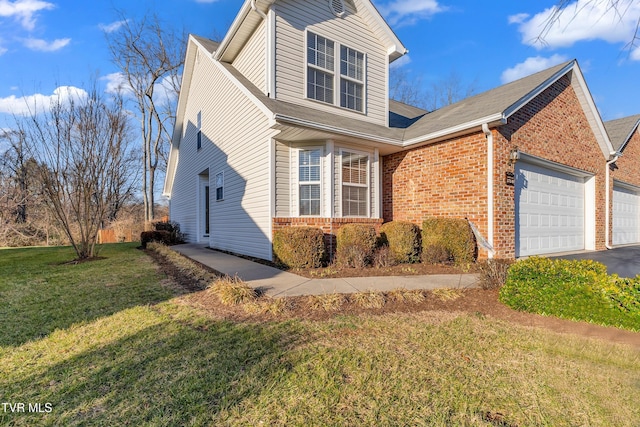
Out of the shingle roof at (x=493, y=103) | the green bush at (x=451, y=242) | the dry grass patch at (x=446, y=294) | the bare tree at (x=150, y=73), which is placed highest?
the bare tree at (x=150, y=73)

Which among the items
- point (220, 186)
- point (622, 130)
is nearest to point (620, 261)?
point (622, 130)

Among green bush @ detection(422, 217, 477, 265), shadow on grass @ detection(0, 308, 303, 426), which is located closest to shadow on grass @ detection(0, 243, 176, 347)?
shadow on grass @ detection(0, 308, 303, 426)

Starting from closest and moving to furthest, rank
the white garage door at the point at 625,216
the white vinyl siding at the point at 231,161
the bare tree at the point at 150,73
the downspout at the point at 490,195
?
the downspout at the point at 490,195 → the white vinyl siding at the point at 231,161 → the white garage door at the point at 625,216 → the bare tree at the point at 150,73

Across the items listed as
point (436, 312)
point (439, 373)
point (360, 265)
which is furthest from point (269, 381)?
point (360, 265)

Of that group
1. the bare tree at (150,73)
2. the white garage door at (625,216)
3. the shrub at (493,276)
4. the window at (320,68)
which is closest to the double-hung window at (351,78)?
the window at (320,68)

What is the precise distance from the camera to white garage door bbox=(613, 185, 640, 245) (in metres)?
11.8

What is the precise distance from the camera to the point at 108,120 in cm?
885

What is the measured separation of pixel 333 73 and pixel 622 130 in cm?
1240

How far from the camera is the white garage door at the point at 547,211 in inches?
315

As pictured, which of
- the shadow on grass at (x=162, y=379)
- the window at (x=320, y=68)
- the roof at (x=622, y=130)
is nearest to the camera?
the shadow on grass at (x=162, y=379)

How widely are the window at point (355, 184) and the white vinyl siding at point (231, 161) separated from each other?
1.98 metres

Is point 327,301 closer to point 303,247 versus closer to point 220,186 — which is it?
point 303,247

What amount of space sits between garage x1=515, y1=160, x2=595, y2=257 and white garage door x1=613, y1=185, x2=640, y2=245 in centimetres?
278

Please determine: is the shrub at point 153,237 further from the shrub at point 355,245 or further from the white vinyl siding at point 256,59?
the shrub at point 355,245
